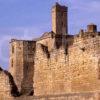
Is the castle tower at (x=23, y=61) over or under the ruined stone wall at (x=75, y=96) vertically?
over

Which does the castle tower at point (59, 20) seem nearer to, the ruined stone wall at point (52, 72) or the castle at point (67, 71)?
the castle at point (67, 71)

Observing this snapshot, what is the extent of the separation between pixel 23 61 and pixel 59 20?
4848 millimetres

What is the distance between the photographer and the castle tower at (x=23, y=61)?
48594 millimetres

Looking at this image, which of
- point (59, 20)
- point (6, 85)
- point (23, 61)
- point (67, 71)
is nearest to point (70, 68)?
point (67, 71)

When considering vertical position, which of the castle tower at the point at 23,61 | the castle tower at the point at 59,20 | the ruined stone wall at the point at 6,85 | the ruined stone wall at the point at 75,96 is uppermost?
the castle tower at the point at 59,20

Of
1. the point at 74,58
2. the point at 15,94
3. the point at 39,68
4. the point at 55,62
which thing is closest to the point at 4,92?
the point at 15,94

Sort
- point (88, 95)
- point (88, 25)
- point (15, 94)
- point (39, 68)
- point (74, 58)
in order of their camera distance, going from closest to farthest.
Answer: point (88, 95)
point (74, 58)
point (39, 68)
point (15, 94)
point (88, 25)

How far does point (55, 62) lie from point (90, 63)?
435 cm

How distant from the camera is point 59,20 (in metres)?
50.0

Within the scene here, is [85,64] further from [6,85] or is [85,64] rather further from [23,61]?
[23,61]

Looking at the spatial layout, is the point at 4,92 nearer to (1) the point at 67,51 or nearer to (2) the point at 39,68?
(2) the point at 39,68

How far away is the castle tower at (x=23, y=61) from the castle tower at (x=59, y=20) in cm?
254

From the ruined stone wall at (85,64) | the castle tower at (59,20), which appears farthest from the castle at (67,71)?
the castle tower at (59,20)

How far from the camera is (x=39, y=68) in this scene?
3294cm
